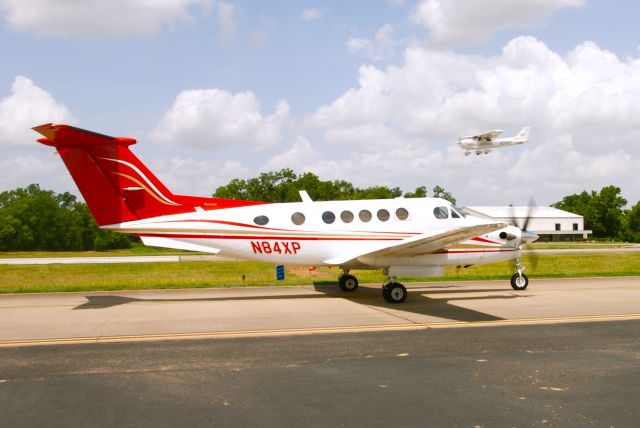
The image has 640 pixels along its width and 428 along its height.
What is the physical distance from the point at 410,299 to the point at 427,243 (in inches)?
93.3

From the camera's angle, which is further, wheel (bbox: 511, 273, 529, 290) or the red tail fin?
wheel (bbox: 511, 273, 529, 290)

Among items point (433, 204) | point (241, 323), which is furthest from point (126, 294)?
point (433, 204)

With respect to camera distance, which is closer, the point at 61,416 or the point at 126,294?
the point at 61,416

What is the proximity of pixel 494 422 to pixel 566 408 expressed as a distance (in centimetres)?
114

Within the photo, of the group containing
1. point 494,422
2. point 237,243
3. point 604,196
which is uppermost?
point 604,196

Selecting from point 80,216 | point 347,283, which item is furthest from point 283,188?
point 347,283

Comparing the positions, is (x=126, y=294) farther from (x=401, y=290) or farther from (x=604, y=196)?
(x=604, y=196)

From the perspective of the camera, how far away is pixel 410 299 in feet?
57.7

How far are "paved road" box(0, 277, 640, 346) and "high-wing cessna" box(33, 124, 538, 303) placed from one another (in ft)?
4.59

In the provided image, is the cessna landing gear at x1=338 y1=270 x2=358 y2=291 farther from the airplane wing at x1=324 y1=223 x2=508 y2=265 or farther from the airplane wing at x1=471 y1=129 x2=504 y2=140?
the airplane wing at x1=471 y1=129 x2=504 y2=140

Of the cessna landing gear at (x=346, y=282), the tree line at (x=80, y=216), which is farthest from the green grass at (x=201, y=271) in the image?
the tree line at (x=80, y=216)

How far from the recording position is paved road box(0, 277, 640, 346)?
12.4 metres

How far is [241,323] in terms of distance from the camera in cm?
1323

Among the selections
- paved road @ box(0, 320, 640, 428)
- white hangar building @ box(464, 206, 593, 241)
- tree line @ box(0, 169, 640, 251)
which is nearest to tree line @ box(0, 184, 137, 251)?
tree line @ box(0, 169, 640, 251)
